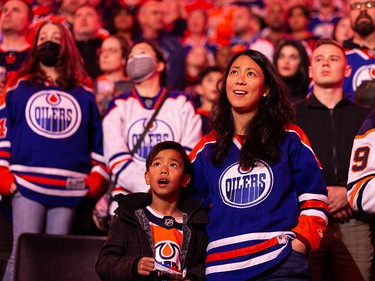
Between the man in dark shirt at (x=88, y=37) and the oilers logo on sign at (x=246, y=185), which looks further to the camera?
the man in dark shirt at (x=88, y=37)

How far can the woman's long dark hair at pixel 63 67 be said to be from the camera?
19.8 feet

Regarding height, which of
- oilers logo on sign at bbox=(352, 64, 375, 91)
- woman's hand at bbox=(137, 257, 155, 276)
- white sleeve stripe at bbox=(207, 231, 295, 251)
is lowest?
woman's hand at bbox=(137, 257, 155, 276)

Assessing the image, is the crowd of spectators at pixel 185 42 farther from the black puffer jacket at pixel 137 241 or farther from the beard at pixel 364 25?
the black puffer jacket at pixel 137 241

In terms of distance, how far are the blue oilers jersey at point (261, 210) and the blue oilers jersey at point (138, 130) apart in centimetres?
146

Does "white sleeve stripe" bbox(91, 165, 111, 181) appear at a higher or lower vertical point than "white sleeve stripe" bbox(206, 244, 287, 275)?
higher

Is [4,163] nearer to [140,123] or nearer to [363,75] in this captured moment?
[140,123]

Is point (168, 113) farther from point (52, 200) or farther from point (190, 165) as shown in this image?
point (190, 165)

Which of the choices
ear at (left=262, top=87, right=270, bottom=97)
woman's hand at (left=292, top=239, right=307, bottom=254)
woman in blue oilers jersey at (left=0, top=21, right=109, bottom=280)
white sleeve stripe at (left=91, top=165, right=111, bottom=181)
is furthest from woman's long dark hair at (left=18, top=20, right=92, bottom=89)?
woman's hand at (left=292, top=239, right=307, bottom=254)

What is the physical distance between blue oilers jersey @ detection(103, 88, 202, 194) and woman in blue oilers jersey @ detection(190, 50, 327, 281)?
1.25m

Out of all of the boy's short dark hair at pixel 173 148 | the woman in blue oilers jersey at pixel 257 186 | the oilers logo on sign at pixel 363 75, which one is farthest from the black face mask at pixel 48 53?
the oilers logo on sign at pixel 363 75

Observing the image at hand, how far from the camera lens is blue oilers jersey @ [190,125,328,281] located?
409cm

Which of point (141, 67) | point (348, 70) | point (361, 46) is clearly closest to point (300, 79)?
point (361, 46)

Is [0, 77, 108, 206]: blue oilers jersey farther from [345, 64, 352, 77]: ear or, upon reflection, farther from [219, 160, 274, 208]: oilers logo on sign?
[345, 64, 352, 77]: ear

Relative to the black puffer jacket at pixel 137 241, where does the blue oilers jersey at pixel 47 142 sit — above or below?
above
